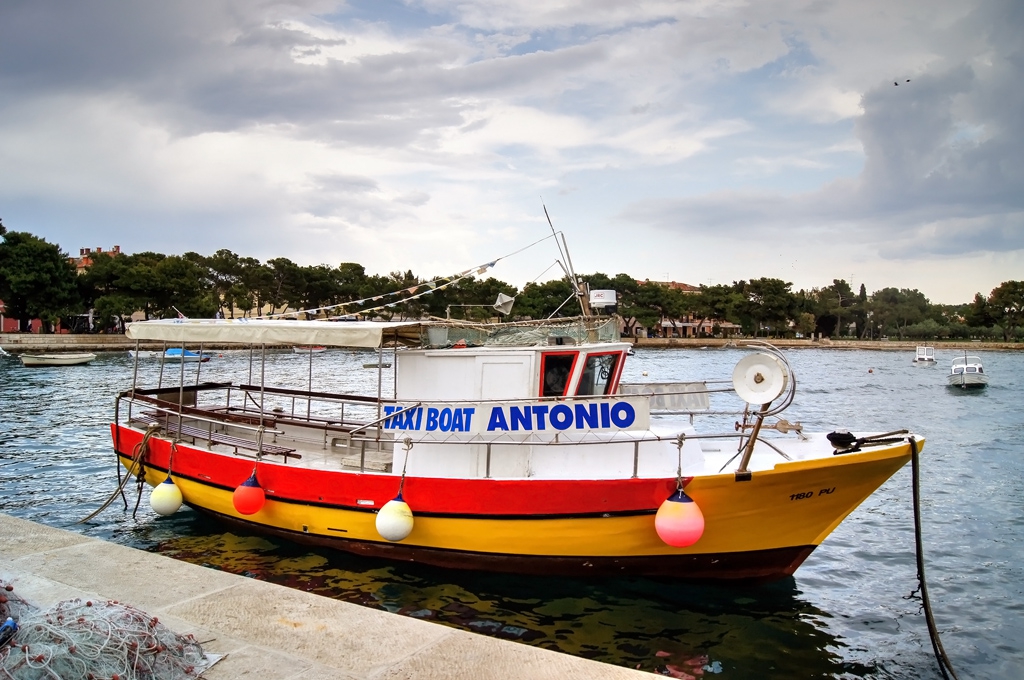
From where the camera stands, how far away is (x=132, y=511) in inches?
539

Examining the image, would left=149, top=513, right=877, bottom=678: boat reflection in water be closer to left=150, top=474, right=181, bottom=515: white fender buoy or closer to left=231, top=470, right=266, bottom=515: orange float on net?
left=231, top=470, right=266, bottom=515: orange float on net

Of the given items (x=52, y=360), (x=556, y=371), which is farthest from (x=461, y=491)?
(x=52, y=360)

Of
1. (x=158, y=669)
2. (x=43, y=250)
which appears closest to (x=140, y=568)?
(x=158, y=669)

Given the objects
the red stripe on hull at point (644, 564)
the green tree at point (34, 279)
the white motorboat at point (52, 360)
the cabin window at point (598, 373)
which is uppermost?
the green tree at point (34, 279)

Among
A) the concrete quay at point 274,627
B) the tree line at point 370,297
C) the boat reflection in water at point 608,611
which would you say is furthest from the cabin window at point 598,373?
the tree line at point 370,297

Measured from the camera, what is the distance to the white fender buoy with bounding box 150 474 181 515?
11.4 metres

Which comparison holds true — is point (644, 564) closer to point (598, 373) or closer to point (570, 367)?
point (598, 373)

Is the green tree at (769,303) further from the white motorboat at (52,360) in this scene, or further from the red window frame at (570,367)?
the red window frame at (570,367)

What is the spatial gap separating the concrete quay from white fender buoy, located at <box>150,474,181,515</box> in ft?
17.0

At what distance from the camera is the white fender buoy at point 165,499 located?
1144cm

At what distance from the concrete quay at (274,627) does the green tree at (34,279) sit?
69.5 meters

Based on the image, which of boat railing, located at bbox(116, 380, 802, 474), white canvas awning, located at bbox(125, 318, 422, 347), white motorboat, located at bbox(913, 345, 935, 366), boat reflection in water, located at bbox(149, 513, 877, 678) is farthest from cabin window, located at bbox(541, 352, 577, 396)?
white motorboat, located at bbox(913, 345, 935, 366)

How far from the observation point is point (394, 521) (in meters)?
9.03

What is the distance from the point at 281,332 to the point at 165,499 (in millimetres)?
3930
